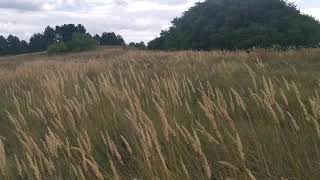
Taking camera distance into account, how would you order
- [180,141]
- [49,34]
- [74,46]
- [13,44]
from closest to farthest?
[180,141], [74,46], [13,44], [49,34]

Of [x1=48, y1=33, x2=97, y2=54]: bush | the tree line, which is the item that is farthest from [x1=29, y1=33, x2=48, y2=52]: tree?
[x1=48, y1=33, x2=97, y2=54]: bush

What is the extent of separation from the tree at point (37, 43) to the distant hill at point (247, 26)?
176 feet

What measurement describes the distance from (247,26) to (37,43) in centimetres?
6092

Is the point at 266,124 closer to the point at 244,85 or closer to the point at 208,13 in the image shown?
the point at 244,85

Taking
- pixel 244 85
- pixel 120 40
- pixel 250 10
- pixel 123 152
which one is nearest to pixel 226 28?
pixel 250 10

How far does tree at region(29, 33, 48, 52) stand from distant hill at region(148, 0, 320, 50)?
176 feet

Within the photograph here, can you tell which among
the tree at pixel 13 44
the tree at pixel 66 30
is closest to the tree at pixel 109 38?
the tree at pixel 66 30

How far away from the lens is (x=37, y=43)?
90.8 meters

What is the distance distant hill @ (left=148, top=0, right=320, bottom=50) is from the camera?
3588 cm

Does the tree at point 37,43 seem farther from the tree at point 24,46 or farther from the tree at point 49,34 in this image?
the tree at point 24,46

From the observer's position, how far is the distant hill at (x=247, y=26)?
35.9 m

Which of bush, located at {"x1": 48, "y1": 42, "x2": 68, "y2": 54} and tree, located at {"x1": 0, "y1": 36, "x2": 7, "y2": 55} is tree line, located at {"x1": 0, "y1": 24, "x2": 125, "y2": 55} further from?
bush, located at {"x1": 48, "y1": 42, "x2": 68, "y2": 54}

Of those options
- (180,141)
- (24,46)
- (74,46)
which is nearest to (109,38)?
(24,46)

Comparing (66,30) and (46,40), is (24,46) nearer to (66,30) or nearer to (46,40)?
(46,40)
